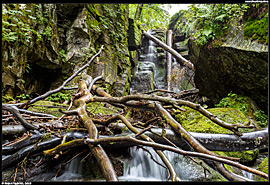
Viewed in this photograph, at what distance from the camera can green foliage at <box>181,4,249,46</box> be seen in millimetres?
4457

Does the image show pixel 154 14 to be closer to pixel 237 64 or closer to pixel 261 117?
pixel 237 64

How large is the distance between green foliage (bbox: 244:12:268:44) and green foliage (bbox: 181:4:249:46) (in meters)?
0.44

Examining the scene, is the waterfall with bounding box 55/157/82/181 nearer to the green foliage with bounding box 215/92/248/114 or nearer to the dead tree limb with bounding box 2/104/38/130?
the dead tree limb with bounding box 2/104/38/130

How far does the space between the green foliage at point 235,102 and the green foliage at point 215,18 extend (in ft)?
6.98

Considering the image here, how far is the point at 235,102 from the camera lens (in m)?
4.87

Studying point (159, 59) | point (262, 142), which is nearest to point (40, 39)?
point (262, 142)

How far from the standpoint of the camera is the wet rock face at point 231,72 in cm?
405

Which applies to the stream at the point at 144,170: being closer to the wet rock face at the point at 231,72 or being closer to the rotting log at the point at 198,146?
the rotting log at the point at 198,146

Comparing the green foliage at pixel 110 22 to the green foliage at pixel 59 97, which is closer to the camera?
the green foliage at pixel 59 97

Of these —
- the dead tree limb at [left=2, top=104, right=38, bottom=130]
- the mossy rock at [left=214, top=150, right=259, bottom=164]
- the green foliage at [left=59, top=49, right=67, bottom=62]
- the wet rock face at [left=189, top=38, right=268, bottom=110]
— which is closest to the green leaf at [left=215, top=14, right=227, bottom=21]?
the wet rock face at [left=189, top=38, right=268, bottom=110]

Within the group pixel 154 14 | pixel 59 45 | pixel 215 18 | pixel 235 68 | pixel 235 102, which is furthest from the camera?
pixel 154 14

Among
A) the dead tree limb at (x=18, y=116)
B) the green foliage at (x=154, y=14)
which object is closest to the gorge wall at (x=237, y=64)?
the dead tree limb at (x=18, y=116)

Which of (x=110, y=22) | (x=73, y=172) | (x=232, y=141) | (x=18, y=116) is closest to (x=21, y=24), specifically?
(x=18, y=116)

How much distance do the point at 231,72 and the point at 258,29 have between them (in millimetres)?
1360
